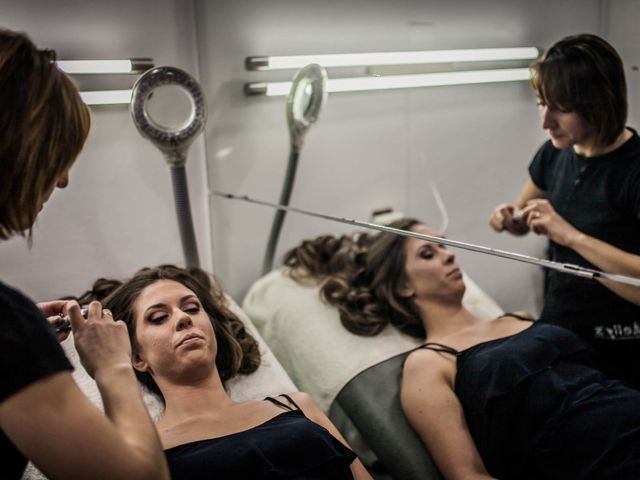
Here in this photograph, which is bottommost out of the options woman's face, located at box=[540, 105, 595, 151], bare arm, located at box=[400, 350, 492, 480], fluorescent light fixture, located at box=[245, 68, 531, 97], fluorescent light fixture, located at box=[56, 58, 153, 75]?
bare arm, located at box=[400, 350, 492, 480]

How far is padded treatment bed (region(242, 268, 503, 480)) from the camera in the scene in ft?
5.31

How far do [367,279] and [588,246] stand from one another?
69 cm

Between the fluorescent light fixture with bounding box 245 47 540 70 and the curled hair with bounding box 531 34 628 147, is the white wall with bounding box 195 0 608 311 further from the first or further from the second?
the curled hair with bounding box 531 34 628 147

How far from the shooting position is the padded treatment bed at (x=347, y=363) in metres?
1.62

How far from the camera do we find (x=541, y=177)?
186cm

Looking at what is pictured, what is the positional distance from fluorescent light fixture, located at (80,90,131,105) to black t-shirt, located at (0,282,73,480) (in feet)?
2.89

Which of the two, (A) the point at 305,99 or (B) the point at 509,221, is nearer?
(B) the point at 509,221

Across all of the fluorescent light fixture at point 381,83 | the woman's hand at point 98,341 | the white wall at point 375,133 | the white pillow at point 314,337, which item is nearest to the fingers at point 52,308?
the woman's hand at point 98,341

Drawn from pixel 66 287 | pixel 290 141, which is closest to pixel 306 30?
pixel 290 141

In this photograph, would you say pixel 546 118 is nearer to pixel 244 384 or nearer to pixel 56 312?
pixel 244 384

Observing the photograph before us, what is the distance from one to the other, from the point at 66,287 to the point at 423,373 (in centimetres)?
98

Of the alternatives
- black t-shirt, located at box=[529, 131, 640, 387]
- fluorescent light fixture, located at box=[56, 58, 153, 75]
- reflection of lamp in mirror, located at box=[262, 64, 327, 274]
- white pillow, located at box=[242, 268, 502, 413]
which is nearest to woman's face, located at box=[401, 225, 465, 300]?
white pillow, located at box=[242, 268, 502, 413]

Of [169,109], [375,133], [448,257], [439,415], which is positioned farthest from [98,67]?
[439,415]

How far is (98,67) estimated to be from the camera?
166 centimetres
